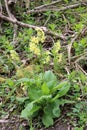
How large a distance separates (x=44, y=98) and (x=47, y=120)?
20 cm

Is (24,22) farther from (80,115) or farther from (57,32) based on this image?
(80,115)

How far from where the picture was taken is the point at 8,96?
3.35 meters

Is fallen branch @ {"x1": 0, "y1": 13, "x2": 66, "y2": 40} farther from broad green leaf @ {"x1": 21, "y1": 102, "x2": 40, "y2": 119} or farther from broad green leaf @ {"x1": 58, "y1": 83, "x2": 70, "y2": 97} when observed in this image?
broad green leaf @ {"x1": 21, "y1": 102, "x2": 40, "y2": 119}

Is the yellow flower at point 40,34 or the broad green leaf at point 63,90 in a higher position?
the yellow flower at point 40,34

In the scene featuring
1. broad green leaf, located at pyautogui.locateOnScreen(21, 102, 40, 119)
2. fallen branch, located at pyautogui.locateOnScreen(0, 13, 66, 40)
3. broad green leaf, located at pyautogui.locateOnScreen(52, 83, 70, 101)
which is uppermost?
fallen branch, located at pyautogui.locateOnScreen(0, 13, 66, 40)

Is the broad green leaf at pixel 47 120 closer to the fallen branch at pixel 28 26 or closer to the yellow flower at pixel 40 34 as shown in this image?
the yellow flower at pixel 40 34

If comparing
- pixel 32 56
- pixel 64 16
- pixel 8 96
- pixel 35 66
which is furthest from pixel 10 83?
pixel 64 16

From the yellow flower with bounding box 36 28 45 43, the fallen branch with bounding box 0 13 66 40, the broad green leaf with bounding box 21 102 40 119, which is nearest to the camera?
the broad green leaf with bounding box 21 102 40 119

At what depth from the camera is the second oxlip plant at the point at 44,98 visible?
295cm

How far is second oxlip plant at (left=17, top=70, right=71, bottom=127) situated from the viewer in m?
2.95

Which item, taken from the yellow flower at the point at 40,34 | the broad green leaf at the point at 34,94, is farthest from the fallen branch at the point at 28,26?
the broad green leaf at the point at 34,94

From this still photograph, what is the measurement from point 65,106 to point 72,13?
2.13m

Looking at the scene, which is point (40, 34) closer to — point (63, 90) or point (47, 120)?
point (63, 90)

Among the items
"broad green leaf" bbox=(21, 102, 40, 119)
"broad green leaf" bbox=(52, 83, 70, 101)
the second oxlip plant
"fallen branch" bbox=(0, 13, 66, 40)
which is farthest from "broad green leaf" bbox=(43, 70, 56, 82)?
"fallen branch" bbox=(0, 13, 66, 40)
